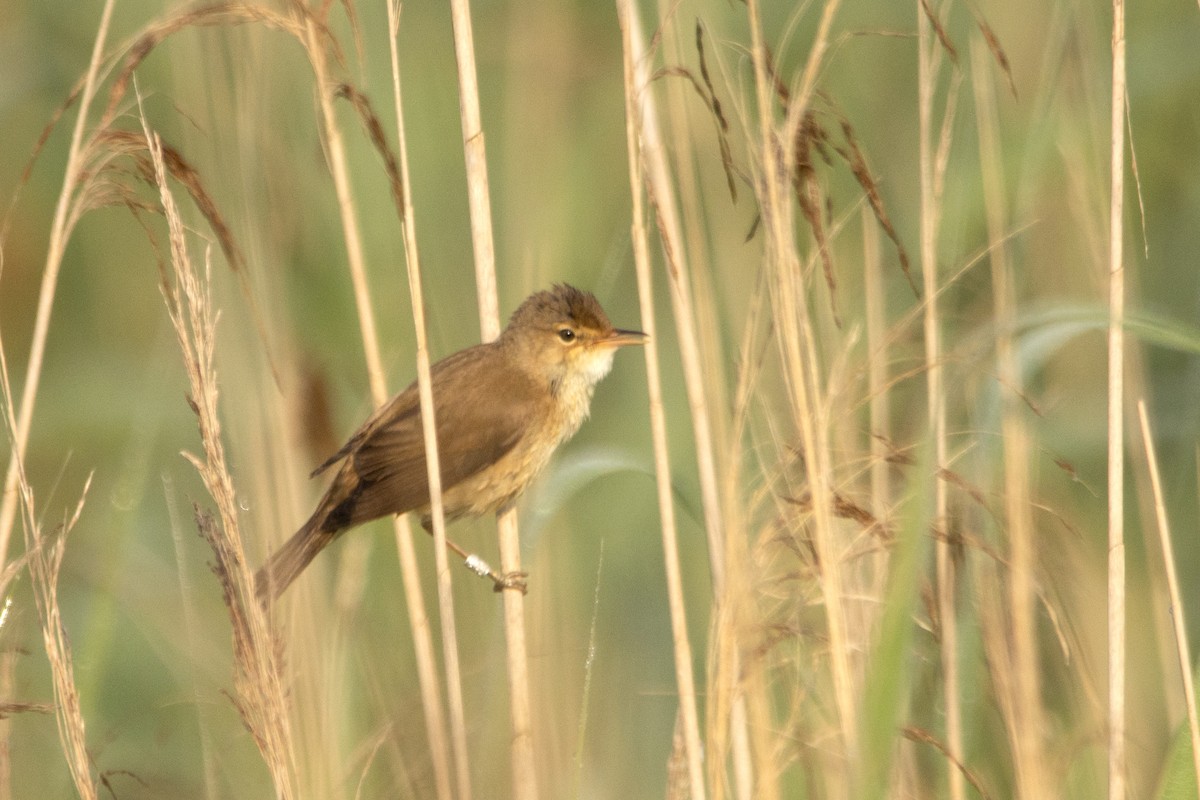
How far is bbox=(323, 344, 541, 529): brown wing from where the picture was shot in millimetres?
3047

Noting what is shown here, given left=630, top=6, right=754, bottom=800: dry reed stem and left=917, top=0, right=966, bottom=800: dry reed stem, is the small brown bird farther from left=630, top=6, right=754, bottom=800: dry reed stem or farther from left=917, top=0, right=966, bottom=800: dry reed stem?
left=917, top=0, right=966, bottom=800: dry reed stem

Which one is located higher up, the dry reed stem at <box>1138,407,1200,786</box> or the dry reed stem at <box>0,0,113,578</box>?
the dry reed stem at <box>0,0,113,578</box>

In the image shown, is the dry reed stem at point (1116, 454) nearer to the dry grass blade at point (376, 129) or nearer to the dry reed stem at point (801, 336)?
the dry reed stem at point (801, 336)

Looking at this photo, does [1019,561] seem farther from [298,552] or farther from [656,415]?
[298,552]

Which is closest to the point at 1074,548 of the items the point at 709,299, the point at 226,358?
the point at 709,299

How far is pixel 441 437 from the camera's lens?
11.1 feet

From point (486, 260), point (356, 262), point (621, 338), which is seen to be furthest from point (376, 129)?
point (621, 338)

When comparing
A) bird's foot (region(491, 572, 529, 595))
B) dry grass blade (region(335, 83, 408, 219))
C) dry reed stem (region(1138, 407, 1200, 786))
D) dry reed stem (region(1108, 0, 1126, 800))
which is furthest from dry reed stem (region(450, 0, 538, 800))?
dry reed stem (region(1138, 407, 1200, 786))

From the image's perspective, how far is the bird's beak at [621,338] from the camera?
3.28 metres

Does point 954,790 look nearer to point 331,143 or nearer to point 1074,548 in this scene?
point 1074,548

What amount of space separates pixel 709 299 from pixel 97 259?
253 cm

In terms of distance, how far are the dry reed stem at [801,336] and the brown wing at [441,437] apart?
131cm

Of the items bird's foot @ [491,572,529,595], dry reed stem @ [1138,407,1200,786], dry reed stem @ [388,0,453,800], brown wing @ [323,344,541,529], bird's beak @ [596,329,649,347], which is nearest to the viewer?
dry reed stem @ [1138,407,1200,786]

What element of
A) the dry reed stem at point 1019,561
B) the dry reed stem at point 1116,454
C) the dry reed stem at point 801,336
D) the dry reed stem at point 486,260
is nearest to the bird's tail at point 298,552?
the dry reed stem at point 486,260
